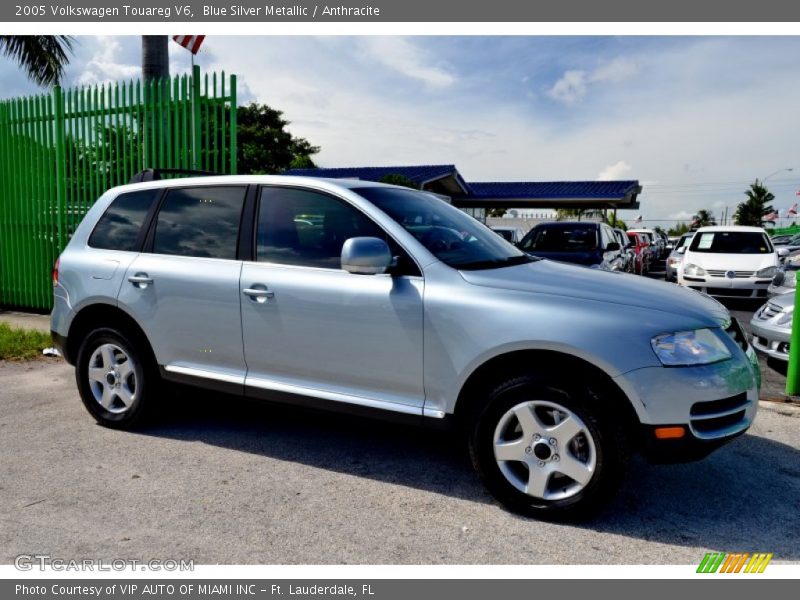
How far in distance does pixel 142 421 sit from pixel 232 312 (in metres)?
1.22

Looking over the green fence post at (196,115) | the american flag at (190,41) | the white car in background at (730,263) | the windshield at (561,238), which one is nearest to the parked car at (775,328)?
the windshield at (561,238)

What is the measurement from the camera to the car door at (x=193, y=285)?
4121mm

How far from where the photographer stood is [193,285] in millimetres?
4211

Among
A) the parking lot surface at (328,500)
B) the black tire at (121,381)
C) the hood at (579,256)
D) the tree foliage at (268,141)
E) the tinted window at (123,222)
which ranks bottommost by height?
the parking lot surface at (328,500)

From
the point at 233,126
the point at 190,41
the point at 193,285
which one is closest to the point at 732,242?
the point at 233,126

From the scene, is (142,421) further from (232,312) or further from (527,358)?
(527,358)

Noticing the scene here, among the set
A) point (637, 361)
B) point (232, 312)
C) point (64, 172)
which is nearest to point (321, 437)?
point (232, 312)

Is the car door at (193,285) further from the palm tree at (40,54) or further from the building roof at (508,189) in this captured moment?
the building roof at (508,189)

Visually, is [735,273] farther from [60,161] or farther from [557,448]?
[60,161]

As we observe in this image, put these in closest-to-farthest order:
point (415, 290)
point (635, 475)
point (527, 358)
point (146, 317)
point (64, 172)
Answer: point (527, 358)
point (415, 290)
point (635, 475)
point (146, 317)
point (64, 172)

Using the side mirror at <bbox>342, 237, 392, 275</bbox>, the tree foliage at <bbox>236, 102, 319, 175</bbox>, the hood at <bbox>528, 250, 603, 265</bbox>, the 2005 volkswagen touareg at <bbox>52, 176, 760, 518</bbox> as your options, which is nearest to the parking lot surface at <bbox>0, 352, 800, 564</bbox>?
the 2005 volkswagen touareg at <bbox>52, 176, 760, 518</bbox>

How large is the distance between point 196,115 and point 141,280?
12.7 feet

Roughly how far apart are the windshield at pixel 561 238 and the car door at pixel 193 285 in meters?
7.87

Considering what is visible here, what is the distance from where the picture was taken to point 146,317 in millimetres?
4414
